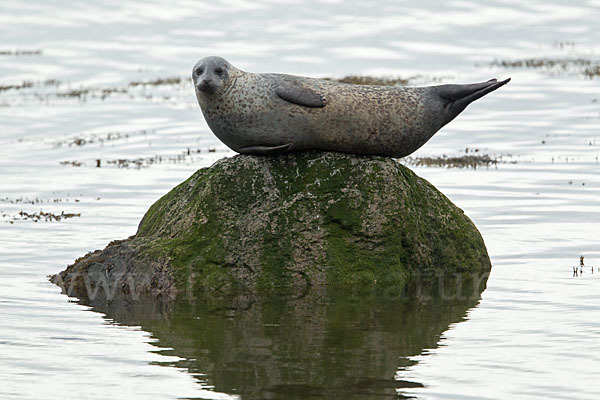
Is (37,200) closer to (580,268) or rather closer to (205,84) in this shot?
(205,84)

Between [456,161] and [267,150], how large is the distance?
8.66 m

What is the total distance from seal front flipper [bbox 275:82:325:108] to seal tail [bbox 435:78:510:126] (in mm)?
1417

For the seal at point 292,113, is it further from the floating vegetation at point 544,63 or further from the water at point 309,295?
the floating vegetation at point 544,63

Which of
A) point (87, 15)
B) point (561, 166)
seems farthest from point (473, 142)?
point (87, 15)

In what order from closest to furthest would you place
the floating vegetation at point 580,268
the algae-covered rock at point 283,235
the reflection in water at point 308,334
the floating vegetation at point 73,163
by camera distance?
the reflection in water at point 308,334
the algae-covered rock at point 283,235
the floating vegetation at point 580,268
the floating vegetation at point 73,163

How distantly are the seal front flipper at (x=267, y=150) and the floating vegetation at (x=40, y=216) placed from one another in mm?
4787

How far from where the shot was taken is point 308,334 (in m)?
8.41

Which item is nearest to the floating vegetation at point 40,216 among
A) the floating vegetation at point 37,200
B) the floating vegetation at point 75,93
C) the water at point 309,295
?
the water at point 309,295

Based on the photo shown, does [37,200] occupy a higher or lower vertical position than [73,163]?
lower

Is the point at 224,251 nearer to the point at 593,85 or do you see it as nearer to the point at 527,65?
the point at 593,85

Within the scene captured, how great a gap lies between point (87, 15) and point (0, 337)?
42.8m

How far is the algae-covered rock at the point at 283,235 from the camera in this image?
32.5 ft

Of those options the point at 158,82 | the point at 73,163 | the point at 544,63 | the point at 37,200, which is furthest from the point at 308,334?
the point at 544,63

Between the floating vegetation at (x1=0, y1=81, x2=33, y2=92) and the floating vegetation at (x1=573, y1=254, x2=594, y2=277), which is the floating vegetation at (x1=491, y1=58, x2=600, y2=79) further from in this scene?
the floating vegetation at (x1=573, y1=254, x2=594, y2=277)
